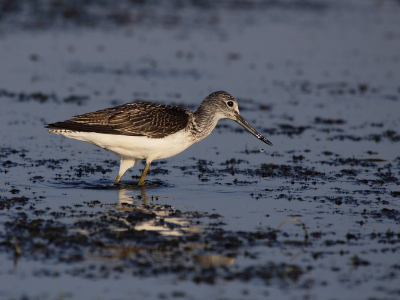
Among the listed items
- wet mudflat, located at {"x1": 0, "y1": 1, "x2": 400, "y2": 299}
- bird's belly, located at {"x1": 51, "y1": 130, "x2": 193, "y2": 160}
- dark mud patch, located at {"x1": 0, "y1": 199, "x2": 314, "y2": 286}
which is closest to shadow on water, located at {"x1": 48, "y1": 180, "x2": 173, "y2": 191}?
wet mudflat, located at {"x1": 0, "y1": 1, "x2": 400, "y2": 299}

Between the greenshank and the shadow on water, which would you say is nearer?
the greenshank

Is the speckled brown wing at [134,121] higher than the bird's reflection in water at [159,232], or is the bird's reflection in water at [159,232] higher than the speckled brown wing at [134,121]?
the speckled brown wing at [134,121]

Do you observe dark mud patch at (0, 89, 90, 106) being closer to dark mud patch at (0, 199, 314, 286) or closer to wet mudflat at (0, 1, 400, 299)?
wet mudflat at (0, 1, 400, 299)

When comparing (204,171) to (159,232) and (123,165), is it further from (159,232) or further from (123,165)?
(159,232)

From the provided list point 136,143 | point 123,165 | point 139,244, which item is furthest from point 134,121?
point 139,244

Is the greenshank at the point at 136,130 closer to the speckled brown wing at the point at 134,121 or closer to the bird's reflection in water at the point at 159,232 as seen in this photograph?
the speckled brown wing at the point at 134,121

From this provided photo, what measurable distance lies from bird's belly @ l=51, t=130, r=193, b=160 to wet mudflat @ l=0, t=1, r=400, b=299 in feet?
2.02

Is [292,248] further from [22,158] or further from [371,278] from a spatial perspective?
[22,158]

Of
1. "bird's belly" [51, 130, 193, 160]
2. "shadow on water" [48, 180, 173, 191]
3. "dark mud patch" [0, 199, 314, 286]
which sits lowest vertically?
"dark mud patch" [0, 199, 314, 286]

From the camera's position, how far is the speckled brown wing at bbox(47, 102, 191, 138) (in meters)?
9.74

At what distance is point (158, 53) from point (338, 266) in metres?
15.6

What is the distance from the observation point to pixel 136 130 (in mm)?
9969

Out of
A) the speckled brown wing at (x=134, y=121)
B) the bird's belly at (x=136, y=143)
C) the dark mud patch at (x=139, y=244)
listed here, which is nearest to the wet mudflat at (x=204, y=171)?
the dark mud patch at (x=139, y=244)

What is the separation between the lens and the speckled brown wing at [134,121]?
974cm
